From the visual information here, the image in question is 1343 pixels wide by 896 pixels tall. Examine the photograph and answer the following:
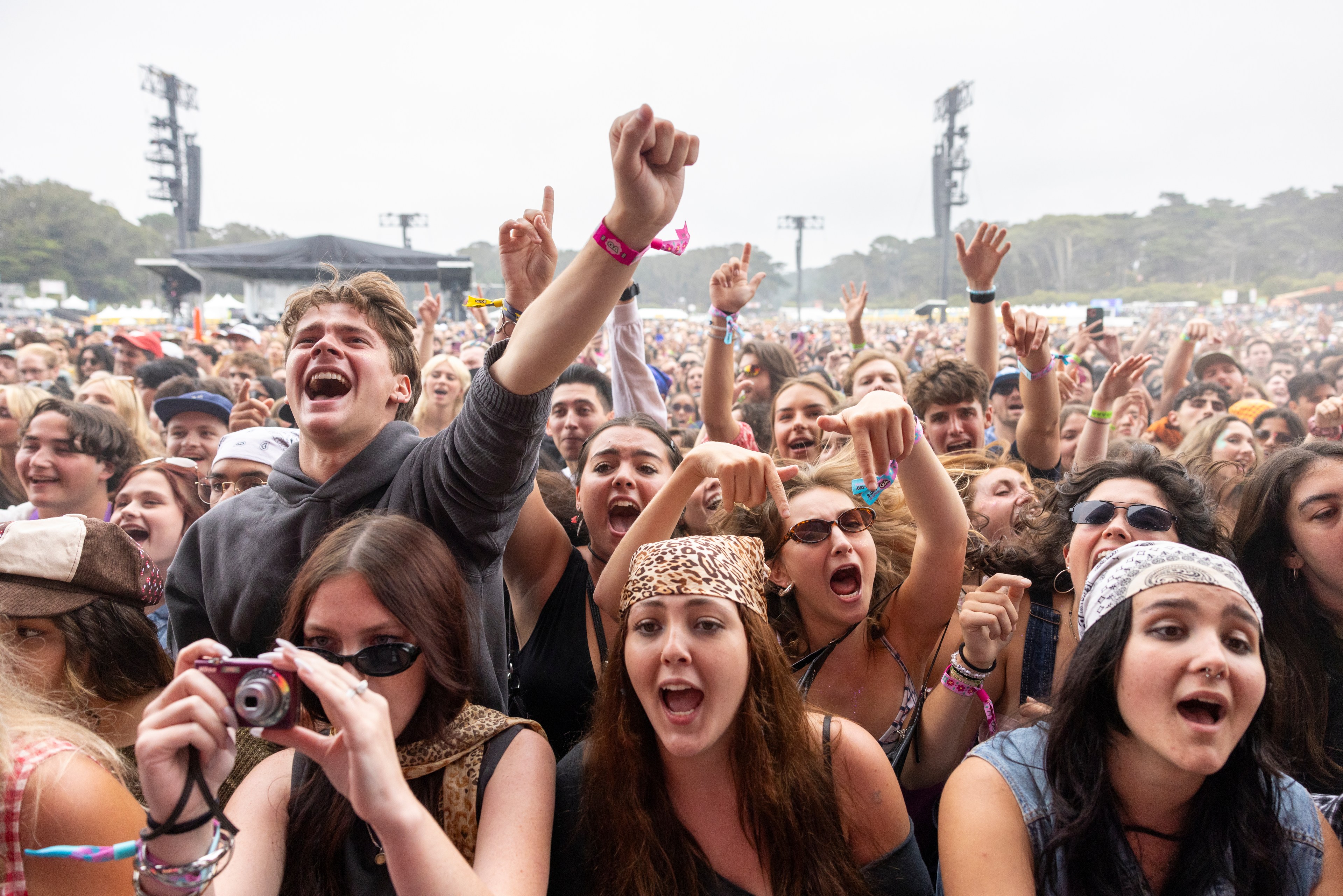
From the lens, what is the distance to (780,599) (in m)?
2.61

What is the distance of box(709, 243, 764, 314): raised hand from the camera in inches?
170

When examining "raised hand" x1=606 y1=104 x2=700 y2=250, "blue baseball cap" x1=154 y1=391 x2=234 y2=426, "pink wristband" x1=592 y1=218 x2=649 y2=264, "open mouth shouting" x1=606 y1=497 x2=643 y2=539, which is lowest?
"open mouth shouting" x1=606 y1=497 x2=643 y2=539

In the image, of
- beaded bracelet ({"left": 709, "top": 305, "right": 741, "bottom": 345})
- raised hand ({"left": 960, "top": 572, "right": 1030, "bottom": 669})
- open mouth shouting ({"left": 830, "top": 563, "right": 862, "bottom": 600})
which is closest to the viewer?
raised hand ({"left": 960, "top": 572, "right": 1030, "bottom": 669})

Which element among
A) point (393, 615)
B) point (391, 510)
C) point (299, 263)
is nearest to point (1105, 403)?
point (391, 510)

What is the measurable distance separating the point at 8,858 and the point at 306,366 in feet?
3.96

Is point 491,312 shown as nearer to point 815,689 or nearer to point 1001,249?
point 1001,249

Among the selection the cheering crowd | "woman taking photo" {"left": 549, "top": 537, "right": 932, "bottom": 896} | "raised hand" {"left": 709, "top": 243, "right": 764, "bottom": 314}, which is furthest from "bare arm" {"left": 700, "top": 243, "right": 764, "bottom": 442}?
"woman taking photo" {"left": 549, "top": 537, "right": 932, "bottom": 896}

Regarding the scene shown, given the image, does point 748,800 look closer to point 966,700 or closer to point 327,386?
Answer: point 966,700

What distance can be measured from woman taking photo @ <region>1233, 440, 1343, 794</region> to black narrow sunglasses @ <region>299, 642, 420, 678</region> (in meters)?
2.05

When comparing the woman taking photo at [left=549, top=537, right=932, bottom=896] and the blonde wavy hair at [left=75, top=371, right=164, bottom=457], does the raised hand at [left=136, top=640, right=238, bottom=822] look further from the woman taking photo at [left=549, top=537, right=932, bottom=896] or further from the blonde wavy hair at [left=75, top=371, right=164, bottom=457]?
the blonde wavy hair at [left=75, top=371, right=164, bottom=457]

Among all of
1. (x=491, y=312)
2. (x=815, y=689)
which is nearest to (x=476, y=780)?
(x=815, y=689)

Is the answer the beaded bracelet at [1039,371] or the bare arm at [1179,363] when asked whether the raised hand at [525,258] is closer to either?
the beaded bracelet at [1039,371]

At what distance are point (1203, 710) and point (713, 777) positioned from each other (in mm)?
1012

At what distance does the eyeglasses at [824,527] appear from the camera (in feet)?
8.23
